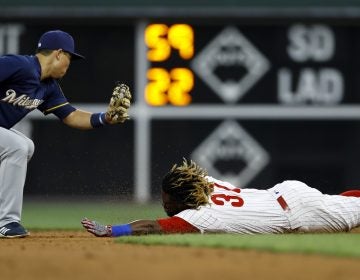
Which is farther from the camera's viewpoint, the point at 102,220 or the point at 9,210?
the point at 102,220

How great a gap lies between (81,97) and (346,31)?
11.8 feet

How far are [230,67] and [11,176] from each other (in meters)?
7.07

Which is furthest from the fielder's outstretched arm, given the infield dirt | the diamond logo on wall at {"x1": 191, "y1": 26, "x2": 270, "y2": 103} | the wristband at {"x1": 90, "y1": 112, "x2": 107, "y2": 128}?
the diamond logo on wall at {"x1": 191, "y1": 26, "x2": 270, "y2": 103}

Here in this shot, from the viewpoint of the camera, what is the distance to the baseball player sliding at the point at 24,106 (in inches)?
281

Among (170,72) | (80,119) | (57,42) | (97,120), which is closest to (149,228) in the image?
(97,120)

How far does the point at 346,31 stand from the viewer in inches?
552

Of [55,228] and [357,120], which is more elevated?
[357,120]

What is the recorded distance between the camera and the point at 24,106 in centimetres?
747

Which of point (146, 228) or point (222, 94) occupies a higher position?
point (222, 94)

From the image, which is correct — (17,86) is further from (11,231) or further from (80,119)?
(11,231)

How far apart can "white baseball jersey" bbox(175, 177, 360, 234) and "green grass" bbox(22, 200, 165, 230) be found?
2531mm

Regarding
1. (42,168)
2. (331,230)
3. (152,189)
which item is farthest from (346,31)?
(331,230)

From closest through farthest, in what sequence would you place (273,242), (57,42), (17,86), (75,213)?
(273,242) < (17,86) < (57,42) < (75,213)

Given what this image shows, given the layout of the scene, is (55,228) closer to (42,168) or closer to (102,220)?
(102,220)
